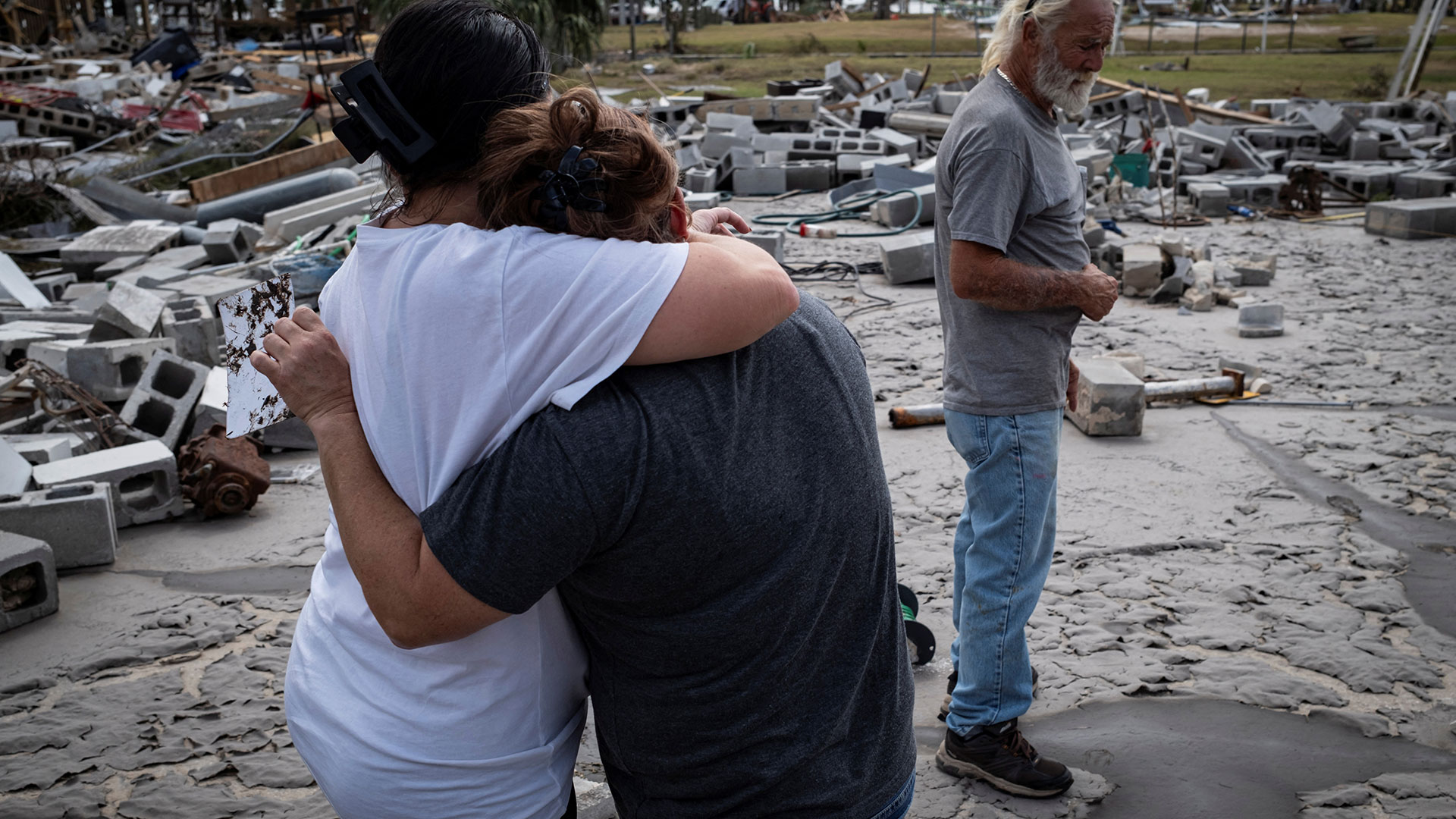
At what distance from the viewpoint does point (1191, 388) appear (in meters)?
6.36

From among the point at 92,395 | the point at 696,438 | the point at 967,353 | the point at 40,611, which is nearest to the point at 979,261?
the point at 967,353

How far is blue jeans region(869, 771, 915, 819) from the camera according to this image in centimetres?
147

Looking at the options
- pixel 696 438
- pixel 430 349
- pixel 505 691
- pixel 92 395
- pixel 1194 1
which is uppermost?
pixel 1194 1

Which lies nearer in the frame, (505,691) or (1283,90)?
(505,691)

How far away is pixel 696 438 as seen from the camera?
1.22 meters

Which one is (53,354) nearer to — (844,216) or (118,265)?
(118,265)

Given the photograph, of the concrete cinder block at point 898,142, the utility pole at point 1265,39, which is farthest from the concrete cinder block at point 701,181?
the utility pole at point 1265,39

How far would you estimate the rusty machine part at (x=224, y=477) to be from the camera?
17.2ft

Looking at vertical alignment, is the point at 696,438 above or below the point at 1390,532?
above

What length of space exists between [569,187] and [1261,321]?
25.9ft

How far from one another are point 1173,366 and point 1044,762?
490 centimetres

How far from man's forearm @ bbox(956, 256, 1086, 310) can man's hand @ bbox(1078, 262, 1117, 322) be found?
1cm

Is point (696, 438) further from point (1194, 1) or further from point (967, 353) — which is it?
point (1194, 1)

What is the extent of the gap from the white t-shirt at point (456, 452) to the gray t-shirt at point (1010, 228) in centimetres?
161
